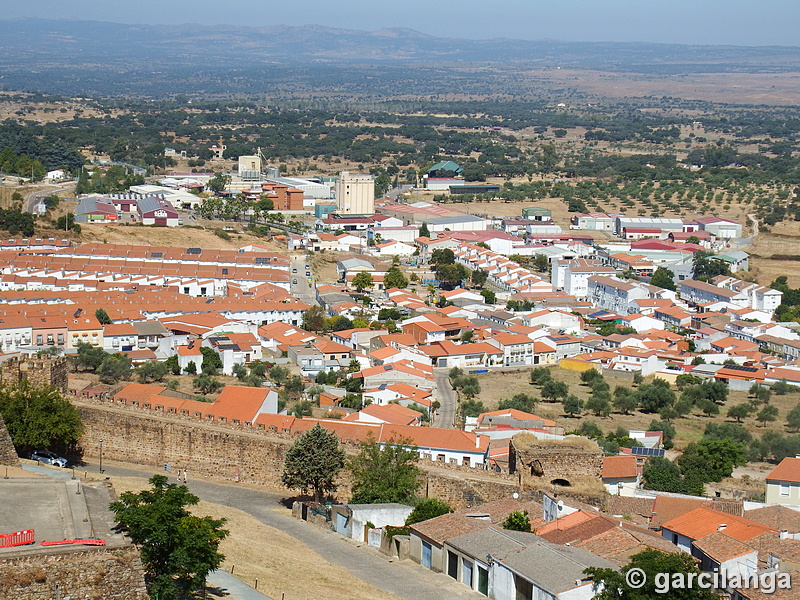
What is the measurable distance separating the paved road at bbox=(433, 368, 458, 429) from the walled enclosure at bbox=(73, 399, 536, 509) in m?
8.26

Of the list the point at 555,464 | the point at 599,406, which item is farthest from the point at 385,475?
Result: the point at 599,406

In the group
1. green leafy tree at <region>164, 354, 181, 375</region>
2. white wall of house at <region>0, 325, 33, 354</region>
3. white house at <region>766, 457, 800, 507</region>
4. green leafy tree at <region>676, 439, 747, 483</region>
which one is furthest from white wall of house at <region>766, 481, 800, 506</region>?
white wall of house at <region>0, 325, 33, 354</region>

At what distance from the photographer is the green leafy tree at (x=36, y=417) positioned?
554 inches

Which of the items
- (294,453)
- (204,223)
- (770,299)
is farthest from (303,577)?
(204,223)

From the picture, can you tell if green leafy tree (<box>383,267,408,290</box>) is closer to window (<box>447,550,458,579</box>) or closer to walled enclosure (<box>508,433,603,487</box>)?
walled enclosure (<box>508,433,603,487</box>)

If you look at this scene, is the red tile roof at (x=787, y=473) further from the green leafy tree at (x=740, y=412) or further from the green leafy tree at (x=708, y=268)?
the green leafy tree at (x=708, y=268)

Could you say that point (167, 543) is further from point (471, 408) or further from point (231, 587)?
point (471, 408)

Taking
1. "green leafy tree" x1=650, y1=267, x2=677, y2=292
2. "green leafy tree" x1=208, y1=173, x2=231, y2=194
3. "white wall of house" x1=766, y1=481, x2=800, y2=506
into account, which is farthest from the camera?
"green leafy tree" x1=208, y1=173, x2=231, y2=194

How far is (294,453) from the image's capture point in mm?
14031

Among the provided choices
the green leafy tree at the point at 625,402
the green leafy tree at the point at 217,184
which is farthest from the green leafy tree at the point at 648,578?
the green leafy tree at the point at 217,184

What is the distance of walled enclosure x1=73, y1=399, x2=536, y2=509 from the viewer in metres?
14.2

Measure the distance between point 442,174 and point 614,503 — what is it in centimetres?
5753

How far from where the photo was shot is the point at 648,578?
31.5 ft

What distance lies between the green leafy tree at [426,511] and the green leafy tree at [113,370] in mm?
11667
